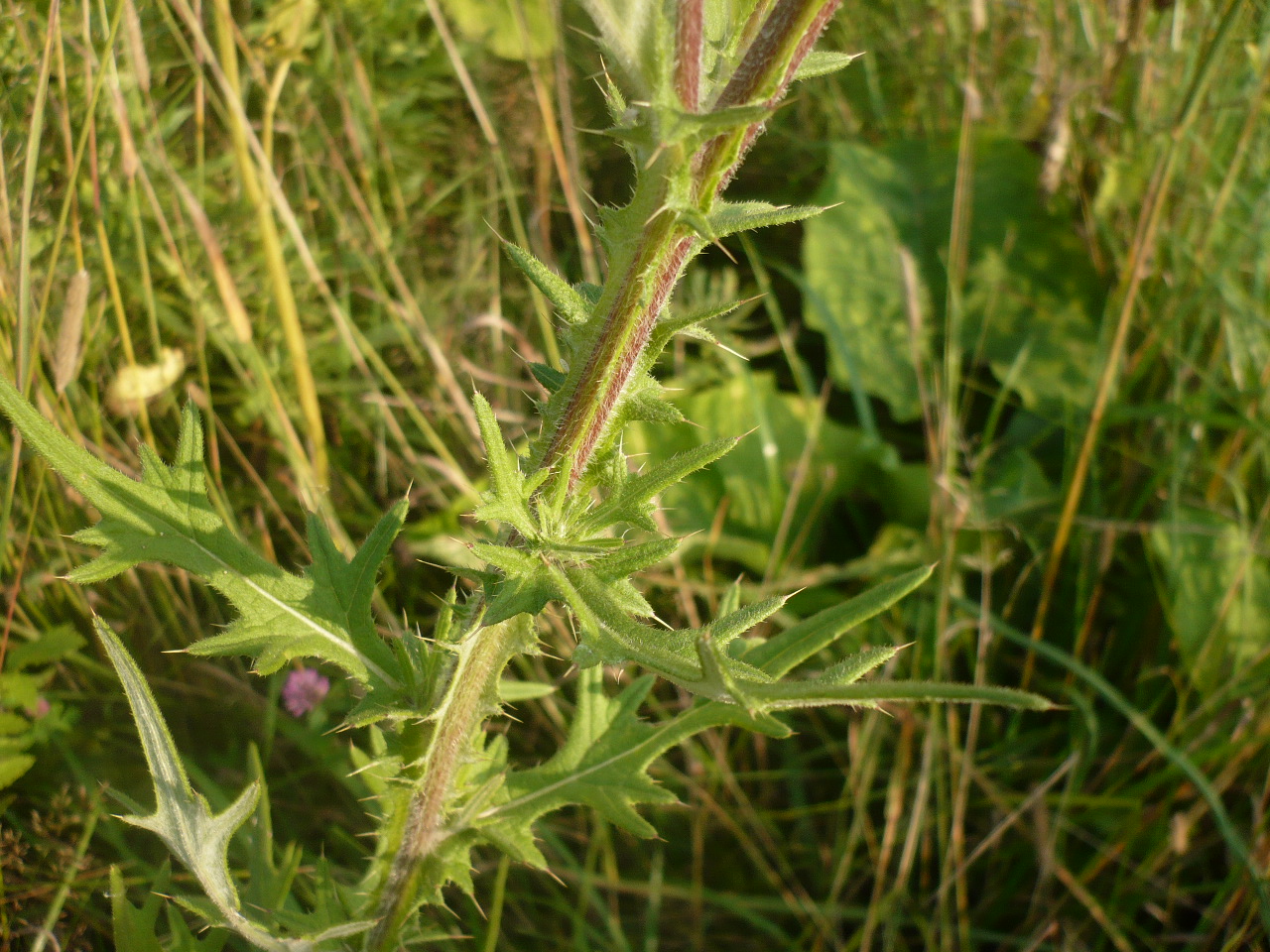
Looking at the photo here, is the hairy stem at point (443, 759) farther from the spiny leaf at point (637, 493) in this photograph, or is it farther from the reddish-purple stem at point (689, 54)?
the reddish-purple stem at point (689, 54)

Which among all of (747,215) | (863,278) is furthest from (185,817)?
(863,278)

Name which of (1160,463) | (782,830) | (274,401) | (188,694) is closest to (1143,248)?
(1160,463)

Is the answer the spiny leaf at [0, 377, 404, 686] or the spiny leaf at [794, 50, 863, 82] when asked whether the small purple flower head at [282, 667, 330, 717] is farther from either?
the spiny leaf at [794, 50, 863, 82]

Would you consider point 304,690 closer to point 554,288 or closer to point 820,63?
point 554,288

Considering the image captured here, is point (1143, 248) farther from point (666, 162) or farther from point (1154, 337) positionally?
point (666, 162)

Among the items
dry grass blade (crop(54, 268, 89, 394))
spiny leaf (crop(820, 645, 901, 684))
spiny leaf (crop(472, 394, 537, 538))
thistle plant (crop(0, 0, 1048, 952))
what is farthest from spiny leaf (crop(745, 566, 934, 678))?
dry grass blade (crop(54, 268, 89, 394))
